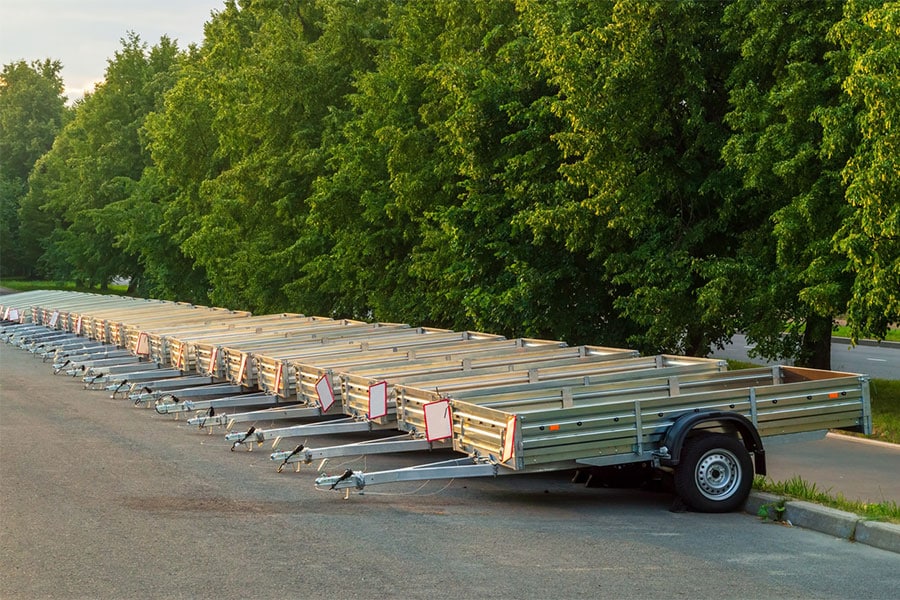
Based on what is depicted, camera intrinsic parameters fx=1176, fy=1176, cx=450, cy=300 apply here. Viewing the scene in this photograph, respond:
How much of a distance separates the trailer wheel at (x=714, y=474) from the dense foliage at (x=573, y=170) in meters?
4.76

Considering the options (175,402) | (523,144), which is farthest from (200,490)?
(523,144)

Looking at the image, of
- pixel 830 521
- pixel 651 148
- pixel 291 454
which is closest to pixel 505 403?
pixel 291 454

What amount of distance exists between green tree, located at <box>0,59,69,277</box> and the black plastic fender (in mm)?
78264

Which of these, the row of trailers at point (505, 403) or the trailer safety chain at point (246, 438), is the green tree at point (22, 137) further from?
the trailer safety chain at point (246, 438)

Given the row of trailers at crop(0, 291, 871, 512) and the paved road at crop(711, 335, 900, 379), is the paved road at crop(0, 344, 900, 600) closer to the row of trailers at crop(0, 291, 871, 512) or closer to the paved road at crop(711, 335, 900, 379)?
the row of trailers at crop(0, 291, 871, 512)

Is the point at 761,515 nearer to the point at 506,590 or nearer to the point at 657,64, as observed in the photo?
the point at 506,590

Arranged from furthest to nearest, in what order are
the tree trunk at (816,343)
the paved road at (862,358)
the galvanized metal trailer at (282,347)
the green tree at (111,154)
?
the green tree at (111,154) < the paved road at (862,358) < the tree trunk at (816,343) < the galvanized metal trailer at (282,347)

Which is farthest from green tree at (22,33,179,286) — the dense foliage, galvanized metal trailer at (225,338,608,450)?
galvanized metal trailer at (225,338,608,450)

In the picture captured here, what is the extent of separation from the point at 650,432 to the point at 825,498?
1607 mm

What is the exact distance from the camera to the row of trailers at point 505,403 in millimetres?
10219

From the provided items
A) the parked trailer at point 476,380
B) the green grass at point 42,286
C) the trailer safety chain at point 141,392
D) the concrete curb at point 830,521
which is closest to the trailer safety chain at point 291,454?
the parked trailer at point 476,380

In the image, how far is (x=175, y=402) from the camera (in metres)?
17.5

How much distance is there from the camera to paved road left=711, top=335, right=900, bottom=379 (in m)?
25.0

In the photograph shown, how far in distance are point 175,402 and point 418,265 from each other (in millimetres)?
10059
